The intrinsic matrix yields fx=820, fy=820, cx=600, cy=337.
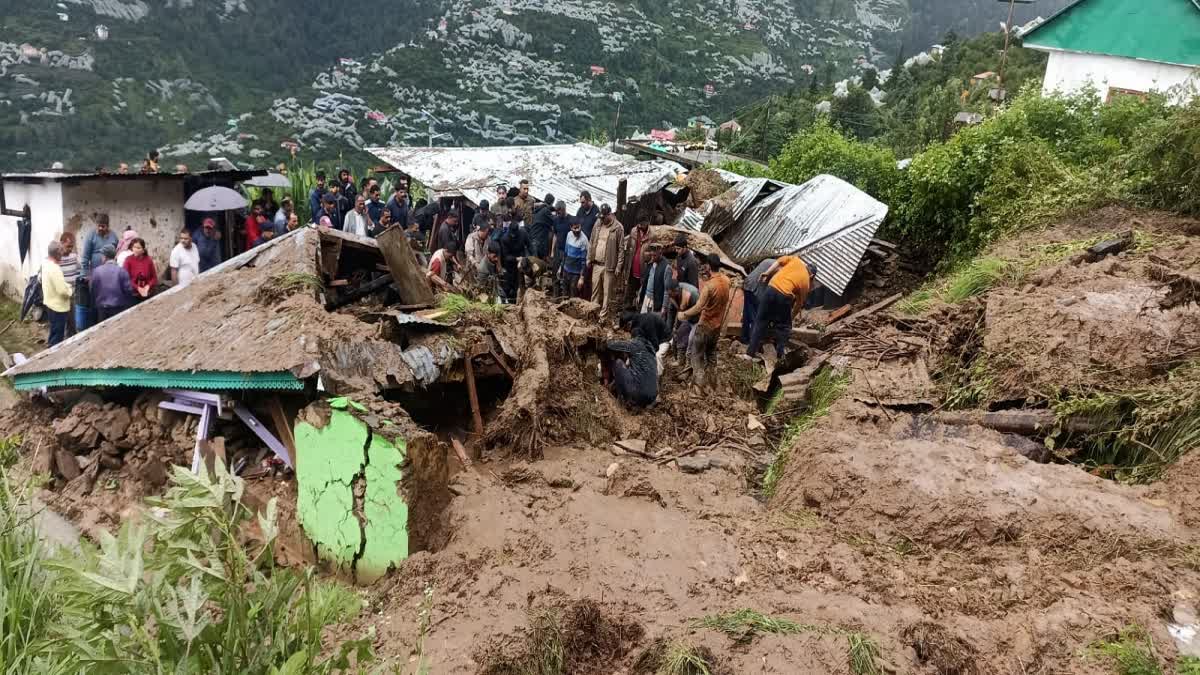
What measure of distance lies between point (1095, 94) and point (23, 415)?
15.0m

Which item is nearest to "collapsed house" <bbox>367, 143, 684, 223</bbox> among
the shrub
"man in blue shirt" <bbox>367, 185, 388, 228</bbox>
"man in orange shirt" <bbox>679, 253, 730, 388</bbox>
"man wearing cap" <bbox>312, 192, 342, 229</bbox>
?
"man in blue shirt" <bbox>367, 185, 388, 228</bbox>

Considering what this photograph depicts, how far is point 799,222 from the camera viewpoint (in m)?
13.0

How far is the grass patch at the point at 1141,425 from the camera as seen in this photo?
5949mm

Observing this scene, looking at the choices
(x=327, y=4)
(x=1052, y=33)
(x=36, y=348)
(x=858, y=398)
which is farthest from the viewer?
(x=327, y=4)

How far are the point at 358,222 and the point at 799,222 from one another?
22.5 feet

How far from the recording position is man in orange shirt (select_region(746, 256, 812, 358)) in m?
9.03

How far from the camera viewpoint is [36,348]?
11820 millimetres

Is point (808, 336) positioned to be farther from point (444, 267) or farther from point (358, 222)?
point (358, 222)

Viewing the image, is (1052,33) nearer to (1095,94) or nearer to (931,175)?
(1095,94)

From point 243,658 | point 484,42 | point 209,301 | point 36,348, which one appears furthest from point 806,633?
point 484,42

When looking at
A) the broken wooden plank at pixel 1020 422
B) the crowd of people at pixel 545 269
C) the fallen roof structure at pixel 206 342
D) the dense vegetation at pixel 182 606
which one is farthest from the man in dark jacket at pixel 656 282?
the dense vegetation at pixel 182 606

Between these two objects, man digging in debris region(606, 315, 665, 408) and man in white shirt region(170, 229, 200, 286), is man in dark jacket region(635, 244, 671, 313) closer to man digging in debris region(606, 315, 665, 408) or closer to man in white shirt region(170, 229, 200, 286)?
man digging in debris region(606, 315, 665, 408)

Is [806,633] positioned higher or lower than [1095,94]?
lower

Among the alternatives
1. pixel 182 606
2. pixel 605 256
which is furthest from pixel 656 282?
pixel 182 606
